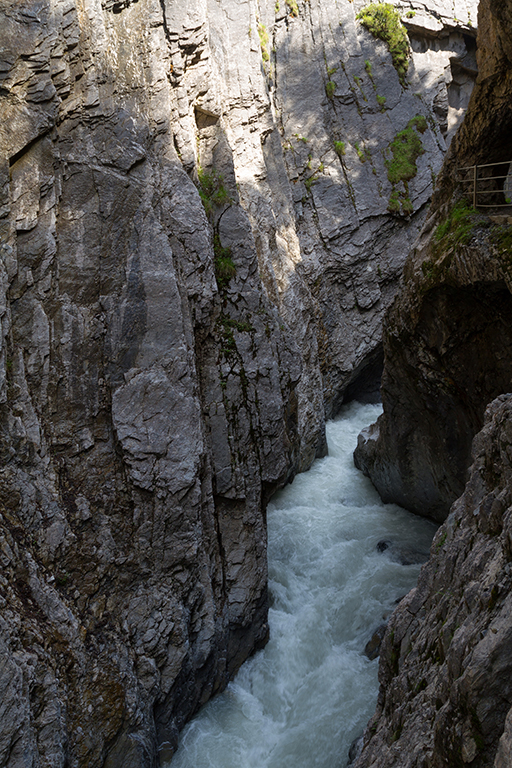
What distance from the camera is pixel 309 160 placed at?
21.0 meters

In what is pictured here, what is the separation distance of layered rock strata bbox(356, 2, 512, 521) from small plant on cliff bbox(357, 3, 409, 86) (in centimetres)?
1581

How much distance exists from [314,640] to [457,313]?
693 cm

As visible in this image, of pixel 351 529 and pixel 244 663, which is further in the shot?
pixel 351 529

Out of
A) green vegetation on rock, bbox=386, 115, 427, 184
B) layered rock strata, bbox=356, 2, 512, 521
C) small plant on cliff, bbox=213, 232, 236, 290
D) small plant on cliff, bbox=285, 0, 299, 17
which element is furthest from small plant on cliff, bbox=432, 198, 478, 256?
small plant on cliff, bbox=285, 0, 299, 17

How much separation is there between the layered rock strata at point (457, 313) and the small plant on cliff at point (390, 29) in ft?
51.9


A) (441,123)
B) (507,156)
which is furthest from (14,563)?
(441,123)

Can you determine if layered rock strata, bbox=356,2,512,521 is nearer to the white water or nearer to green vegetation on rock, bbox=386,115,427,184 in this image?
the white water

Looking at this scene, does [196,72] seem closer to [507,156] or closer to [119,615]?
[507,156]

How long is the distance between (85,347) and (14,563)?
3602 mm

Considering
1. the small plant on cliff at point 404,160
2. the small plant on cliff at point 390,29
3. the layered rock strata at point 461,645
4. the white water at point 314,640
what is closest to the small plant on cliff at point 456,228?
the layered rock strata at point 461,645

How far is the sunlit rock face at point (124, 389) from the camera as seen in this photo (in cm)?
696

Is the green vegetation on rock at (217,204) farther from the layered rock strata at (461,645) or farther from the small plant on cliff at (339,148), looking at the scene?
the small plant on cliff at (339,148)

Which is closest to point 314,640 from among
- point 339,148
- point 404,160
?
point 339,148

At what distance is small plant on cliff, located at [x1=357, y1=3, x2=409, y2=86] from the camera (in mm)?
21625
